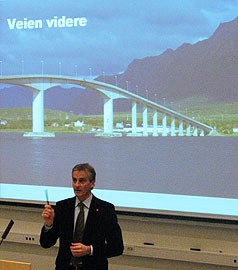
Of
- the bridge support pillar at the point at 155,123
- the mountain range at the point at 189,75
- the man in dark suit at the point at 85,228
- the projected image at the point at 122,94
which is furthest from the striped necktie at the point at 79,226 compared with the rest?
the mountain range at the point at 189,75

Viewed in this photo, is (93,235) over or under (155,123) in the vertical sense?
under

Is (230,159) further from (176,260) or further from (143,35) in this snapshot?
(143,35)

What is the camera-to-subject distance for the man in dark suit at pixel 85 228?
2799 mm

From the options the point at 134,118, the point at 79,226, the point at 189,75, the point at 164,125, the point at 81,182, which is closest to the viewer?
the point at 81,182

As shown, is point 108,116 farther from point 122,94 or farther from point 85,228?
point 85,228

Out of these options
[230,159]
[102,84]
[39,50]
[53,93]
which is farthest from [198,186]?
[39,50]

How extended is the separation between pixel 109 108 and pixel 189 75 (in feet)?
2.50

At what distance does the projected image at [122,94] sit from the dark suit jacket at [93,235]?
110cm

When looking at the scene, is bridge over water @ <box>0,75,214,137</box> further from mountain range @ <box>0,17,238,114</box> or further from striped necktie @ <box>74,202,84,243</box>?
striped necktie @ <box>74,202,84,243</box>

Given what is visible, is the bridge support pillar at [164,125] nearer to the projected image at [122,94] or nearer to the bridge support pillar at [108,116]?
the projected image at [122,94]

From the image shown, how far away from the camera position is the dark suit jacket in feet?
9.26

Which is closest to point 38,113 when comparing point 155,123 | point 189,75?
point 155,123

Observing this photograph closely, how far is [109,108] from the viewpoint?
4160 mm

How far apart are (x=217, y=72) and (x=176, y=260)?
1.51 m
